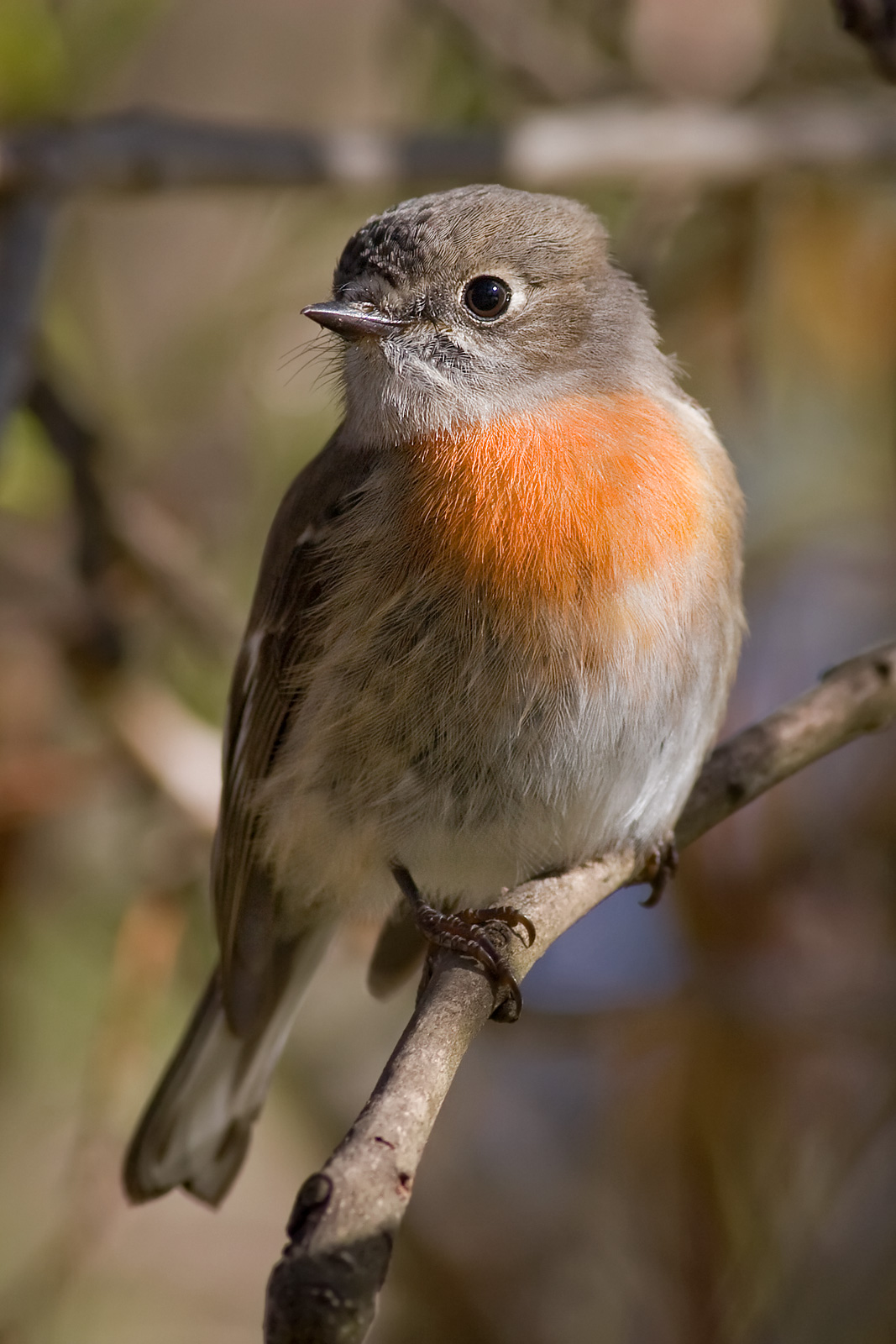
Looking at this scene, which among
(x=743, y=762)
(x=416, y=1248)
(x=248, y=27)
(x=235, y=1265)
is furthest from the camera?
(x=248, y=27)

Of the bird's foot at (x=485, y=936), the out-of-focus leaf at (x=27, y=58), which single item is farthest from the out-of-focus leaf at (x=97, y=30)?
the bird's foot at (x=485, y=936)

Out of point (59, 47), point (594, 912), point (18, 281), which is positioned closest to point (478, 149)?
point (18, 281)

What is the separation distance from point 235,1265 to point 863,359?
425 cm

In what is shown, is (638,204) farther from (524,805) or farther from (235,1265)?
(235,1265)

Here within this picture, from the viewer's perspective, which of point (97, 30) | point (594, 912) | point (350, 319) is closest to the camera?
point (350, 319)

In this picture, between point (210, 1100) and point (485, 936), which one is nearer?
point (485, 936)

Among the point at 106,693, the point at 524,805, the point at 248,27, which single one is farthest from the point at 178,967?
the point at 248,27

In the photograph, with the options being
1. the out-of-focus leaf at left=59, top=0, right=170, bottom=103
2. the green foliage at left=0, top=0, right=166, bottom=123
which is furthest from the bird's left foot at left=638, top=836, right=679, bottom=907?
the out-of-focus leaf at left=59, top=0, right=170, bottom=103

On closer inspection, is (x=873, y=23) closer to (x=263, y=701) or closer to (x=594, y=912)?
(x=263, y=701)

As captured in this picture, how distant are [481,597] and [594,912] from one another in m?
1.68

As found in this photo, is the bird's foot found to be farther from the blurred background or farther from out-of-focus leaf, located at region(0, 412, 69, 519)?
out-of-focus leaf, located at region(0, 412, 69, 519)

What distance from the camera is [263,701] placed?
4051mm

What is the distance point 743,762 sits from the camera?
11.4ft

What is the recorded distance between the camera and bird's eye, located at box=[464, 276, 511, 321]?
370cm
